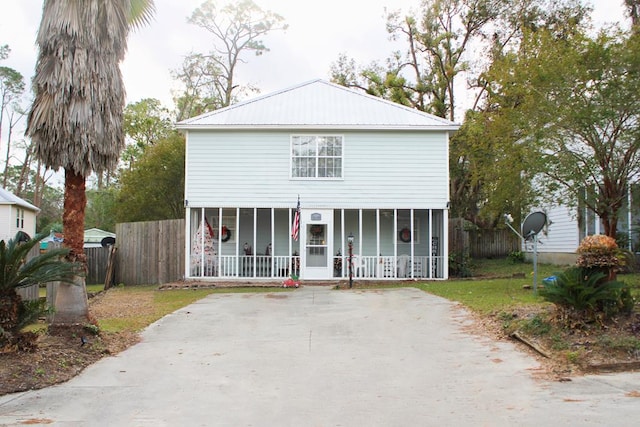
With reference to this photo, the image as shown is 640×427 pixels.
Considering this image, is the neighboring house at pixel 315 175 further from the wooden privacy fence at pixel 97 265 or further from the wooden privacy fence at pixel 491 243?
the wooden privacy fence at pixel 491 243

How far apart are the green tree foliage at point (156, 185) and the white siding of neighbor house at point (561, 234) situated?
1762 cm

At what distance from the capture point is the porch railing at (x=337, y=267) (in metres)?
20.5

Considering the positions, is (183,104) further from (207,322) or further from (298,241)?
(207,322)

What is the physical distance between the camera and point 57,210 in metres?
63.5

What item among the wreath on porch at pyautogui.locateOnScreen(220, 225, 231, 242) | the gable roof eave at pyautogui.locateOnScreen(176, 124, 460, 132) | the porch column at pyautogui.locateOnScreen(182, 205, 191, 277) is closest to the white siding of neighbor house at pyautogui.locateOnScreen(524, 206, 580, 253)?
the gable roof eave at pyautogui.locateOnScreen(176, 124, 460, 132)

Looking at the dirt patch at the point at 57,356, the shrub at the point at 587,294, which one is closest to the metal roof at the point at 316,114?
the dirt patch at the point at 57,356

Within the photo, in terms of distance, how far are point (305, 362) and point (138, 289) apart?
504 inches

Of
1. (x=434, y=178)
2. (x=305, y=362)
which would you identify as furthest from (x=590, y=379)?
(x=434, y=178)

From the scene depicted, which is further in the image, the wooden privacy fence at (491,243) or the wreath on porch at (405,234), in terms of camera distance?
the wooden privacy fence at (491,243)

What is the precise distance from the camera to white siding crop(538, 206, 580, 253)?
21.3 meters

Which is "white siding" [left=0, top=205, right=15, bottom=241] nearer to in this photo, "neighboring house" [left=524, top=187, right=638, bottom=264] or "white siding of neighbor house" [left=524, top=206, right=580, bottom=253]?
"neighboring house" [left=524, top=187, right=638, bottom=264]

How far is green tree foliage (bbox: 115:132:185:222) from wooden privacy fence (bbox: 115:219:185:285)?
27.8ft

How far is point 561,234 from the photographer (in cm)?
2248

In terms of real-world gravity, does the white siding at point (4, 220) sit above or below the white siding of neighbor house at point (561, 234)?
above
